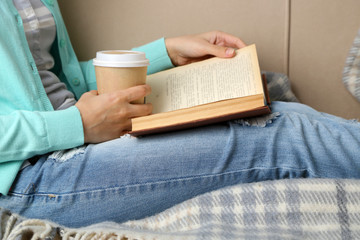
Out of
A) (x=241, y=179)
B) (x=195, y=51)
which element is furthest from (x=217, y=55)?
(x=241, y=179)

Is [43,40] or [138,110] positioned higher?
[43,40]

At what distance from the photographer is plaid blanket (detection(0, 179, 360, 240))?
55 centimetres

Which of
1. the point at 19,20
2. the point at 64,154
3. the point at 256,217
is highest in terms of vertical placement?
the point at 19,20

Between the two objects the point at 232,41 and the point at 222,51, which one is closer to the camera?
the point at 222,51

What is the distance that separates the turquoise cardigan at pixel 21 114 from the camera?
1.94 ft

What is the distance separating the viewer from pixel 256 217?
575mm

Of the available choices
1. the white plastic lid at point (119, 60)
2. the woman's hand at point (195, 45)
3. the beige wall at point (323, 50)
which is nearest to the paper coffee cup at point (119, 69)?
the white plastic lid at point (119, 60)

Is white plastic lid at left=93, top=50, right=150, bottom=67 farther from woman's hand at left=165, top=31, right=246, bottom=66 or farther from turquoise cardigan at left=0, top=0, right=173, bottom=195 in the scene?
woman's hand at left=165, top=31, right=246, bottom=66

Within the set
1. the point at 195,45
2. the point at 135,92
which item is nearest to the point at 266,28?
the point at 195,45

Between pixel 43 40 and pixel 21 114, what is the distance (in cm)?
25

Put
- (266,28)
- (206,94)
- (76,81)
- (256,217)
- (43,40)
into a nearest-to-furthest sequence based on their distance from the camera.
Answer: (256,217), (206,94), (43,40), (76,81), (266,28)

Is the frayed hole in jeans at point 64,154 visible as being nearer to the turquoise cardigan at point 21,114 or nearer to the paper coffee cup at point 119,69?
the turquoise cardigan at point 21,114

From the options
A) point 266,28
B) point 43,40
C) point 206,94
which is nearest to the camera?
point 206,94

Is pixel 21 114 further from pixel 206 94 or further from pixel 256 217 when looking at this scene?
pixel 256 217
